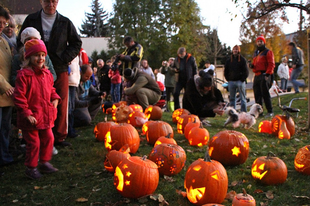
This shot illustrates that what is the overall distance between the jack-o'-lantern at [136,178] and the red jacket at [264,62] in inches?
234

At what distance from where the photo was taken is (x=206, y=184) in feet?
8.05

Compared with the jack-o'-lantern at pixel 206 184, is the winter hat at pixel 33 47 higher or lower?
higher

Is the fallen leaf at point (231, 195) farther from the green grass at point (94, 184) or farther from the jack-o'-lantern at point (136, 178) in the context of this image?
the jack-o'-lantern at point (136, 178)

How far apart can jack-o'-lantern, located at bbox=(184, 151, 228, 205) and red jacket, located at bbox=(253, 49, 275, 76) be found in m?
5.70

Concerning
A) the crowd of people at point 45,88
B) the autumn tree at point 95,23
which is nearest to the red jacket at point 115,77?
the crowd of people at point 45,88

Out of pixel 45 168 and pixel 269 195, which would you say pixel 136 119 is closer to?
pixel 45 168

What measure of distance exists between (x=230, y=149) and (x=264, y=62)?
489 centimetres

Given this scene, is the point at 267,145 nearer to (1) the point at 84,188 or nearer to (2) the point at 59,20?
(1) the point at 84,188

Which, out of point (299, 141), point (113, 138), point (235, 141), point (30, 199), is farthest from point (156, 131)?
point (299, 141)

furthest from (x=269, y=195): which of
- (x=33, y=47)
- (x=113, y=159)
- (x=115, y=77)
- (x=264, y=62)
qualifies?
(x=115, y=77)

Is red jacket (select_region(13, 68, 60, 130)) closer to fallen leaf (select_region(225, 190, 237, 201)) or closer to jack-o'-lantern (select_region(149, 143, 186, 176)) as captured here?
jack-o'-lantern (select_region(149, 143, 186, 176))

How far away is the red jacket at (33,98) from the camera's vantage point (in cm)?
298

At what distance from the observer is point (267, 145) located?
14.7ft

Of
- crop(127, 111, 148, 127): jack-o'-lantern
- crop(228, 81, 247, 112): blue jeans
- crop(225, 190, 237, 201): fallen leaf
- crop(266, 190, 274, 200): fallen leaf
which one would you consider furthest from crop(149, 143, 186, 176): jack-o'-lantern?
crop(228, 81, 247, 112): blue jeans
